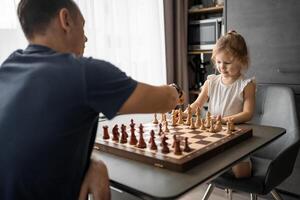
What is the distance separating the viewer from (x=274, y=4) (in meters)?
2.31

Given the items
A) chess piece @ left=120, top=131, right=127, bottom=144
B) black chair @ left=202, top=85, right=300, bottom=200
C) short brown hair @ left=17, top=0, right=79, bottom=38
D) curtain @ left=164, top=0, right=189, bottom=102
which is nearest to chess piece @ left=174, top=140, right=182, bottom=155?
chess piece @ left=120, top=131, right=127, bottom=144

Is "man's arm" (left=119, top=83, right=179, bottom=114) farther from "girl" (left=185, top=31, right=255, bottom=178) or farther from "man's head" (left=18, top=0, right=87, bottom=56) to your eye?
"girl" (left=185, top=31, right=255, bottom=178)

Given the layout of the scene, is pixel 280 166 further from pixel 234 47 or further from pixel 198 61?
pixel 198 61

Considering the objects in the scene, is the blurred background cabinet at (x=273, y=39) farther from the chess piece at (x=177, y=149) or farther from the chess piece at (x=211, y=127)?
the chess piece at (x=177, y=149)

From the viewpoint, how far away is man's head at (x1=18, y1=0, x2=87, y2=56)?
1012 millimetres

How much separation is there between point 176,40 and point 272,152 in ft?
5.14

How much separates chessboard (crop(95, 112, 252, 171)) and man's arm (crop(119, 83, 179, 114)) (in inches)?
7.2

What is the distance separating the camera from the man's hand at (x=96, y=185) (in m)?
1.01

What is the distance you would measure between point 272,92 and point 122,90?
4.68ft

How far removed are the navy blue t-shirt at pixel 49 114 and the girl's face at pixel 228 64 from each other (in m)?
1.14

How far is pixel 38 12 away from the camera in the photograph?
1.01 meters

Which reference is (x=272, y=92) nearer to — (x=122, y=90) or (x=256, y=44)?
(x=256, y=44)

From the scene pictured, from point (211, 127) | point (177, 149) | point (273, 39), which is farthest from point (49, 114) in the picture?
point (273, 39)

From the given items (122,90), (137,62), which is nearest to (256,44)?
(137,62)
